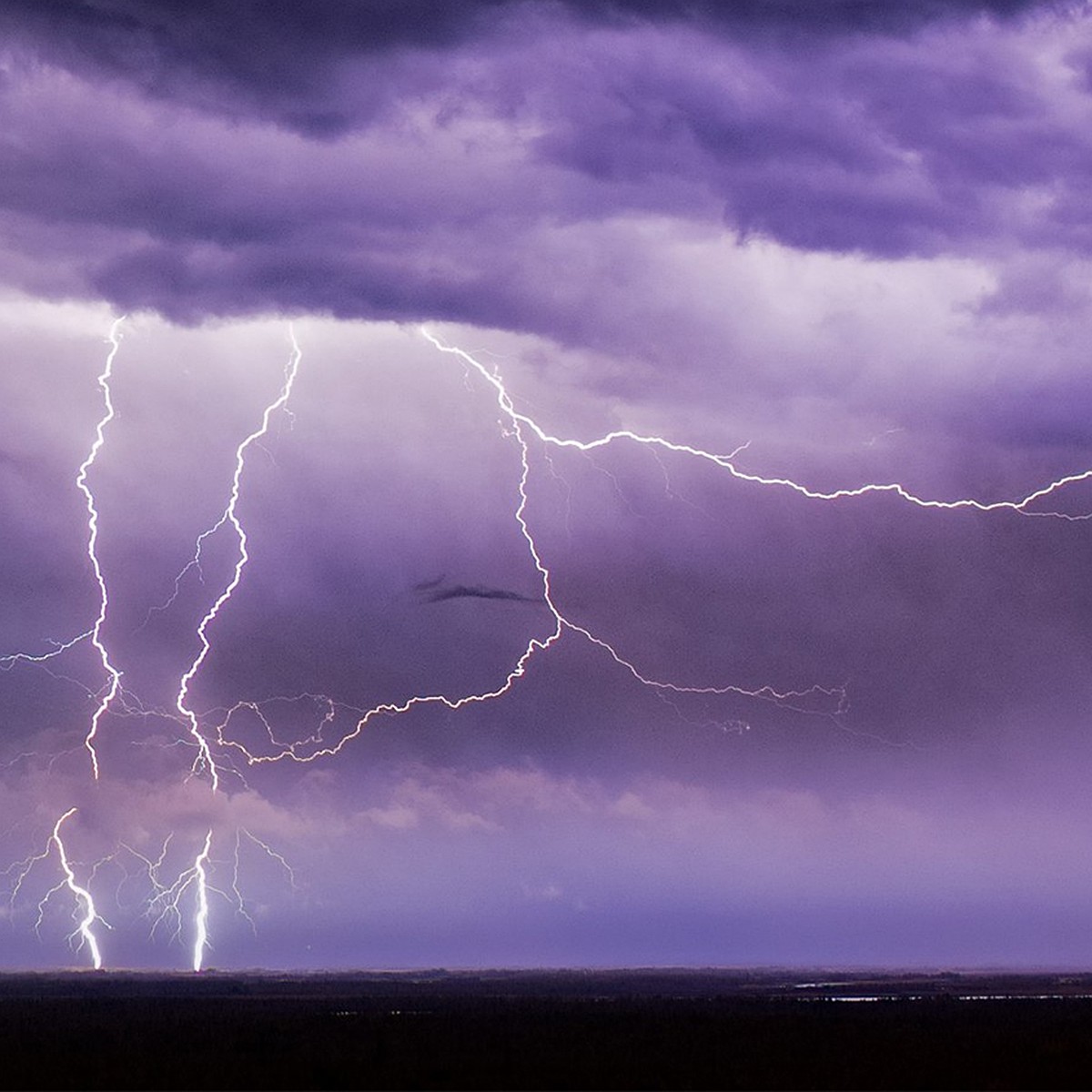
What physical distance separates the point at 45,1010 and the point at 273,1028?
1730 cm

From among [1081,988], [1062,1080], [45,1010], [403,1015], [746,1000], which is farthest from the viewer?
[1081,988]

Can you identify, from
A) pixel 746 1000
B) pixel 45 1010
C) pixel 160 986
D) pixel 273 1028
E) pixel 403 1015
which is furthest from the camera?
pixel 160 986

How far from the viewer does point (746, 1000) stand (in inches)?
3073

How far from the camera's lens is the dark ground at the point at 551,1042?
37.4m

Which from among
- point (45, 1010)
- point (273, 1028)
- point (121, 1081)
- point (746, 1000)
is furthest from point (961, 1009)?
point (121, 1081)

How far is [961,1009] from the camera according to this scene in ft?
218

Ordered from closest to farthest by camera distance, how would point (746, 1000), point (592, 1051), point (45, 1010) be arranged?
1. point (592, 1051)
2. point (45, 1010)
3. point (746, 1000)

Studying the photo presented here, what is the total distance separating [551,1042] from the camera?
47.2m

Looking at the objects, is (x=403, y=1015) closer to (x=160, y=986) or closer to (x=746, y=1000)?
(x=746, y=1000)

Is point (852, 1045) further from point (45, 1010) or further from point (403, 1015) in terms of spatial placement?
point (45, 1010)

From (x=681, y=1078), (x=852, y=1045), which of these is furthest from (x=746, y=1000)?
(x=681, y=1078)

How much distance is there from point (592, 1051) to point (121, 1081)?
10.9 meters

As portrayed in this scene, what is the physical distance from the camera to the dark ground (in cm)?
3744

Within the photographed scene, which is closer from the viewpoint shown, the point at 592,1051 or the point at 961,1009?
the point at 592,1051
